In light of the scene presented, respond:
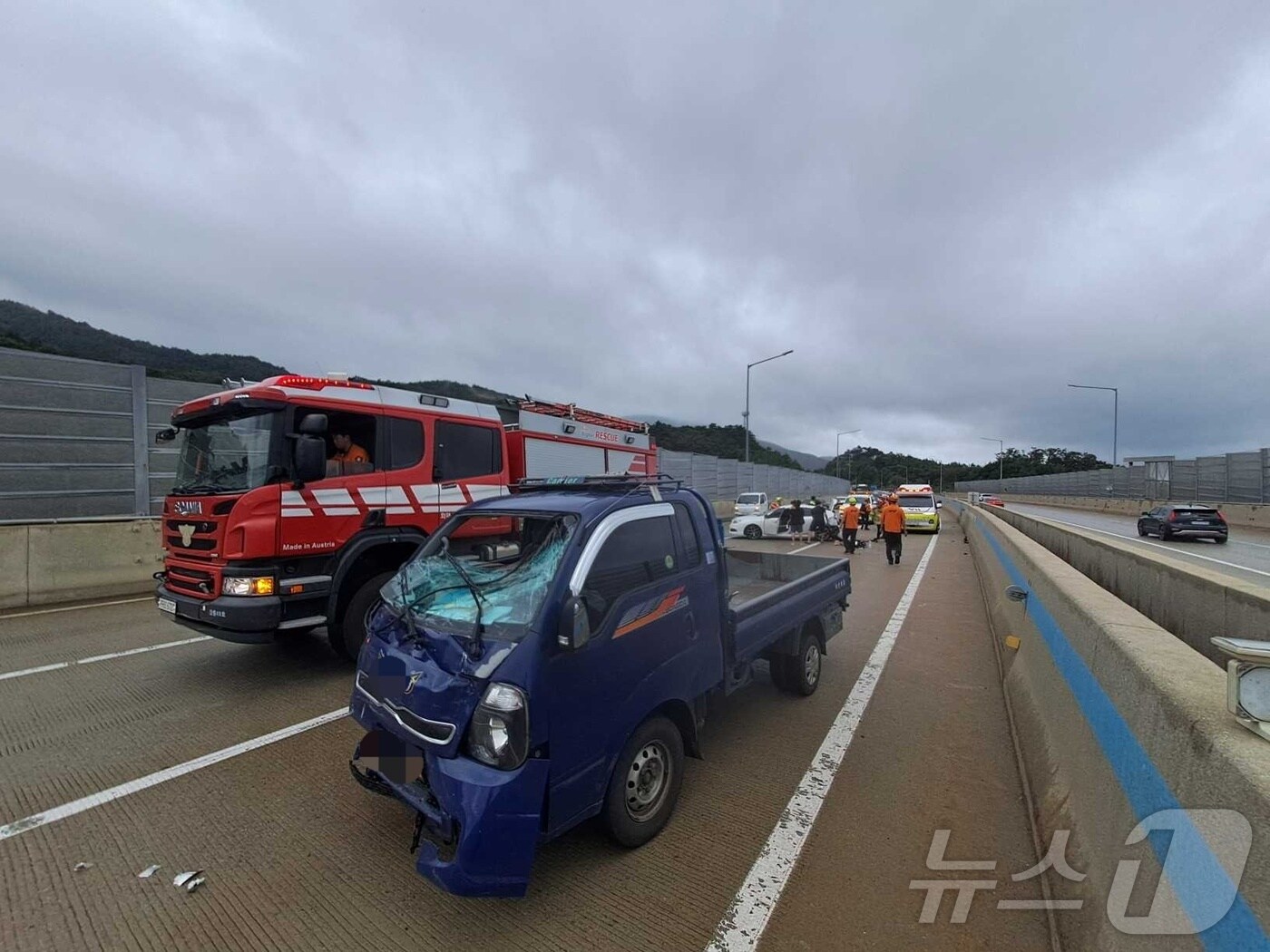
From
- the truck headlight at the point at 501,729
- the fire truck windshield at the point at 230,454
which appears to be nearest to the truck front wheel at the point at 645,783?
the truck headlight at the point at 501,729

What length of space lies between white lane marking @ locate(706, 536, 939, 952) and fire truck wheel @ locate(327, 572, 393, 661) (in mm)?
3978

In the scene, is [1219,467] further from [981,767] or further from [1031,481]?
[1031,481]

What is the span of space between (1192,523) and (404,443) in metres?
24.5

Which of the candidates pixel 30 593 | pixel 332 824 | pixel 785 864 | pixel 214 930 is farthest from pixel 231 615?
pixel 30 593

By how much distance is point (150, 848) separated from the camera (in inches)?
119

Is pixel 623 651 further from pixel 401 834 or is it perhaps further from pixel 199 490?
pixel 199 490

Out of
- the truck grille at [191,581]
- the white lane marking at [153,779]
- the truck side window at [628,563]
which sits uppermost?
the truck side window at [628,563]

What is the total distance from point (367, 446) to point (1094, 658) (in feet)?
19.6

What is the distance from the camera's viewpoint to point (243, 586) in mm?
4914

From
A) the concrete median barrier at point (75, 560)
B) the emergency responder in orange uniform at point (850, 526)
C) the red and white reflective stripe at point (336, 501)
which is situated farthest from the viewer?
the emergency responder in orange uniform at point (850, 526)

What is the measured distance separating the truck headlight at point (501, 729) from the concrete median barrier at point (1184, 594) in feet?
13.8

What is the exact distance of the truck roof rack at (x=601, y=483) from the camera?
3816 mm

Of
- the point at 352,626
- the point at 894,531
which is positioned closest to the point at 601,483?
the point at 352,626

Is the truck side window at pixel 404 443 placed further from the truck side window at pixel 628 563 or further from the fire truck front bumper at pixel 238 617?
the truck side window at pixel 628 563
